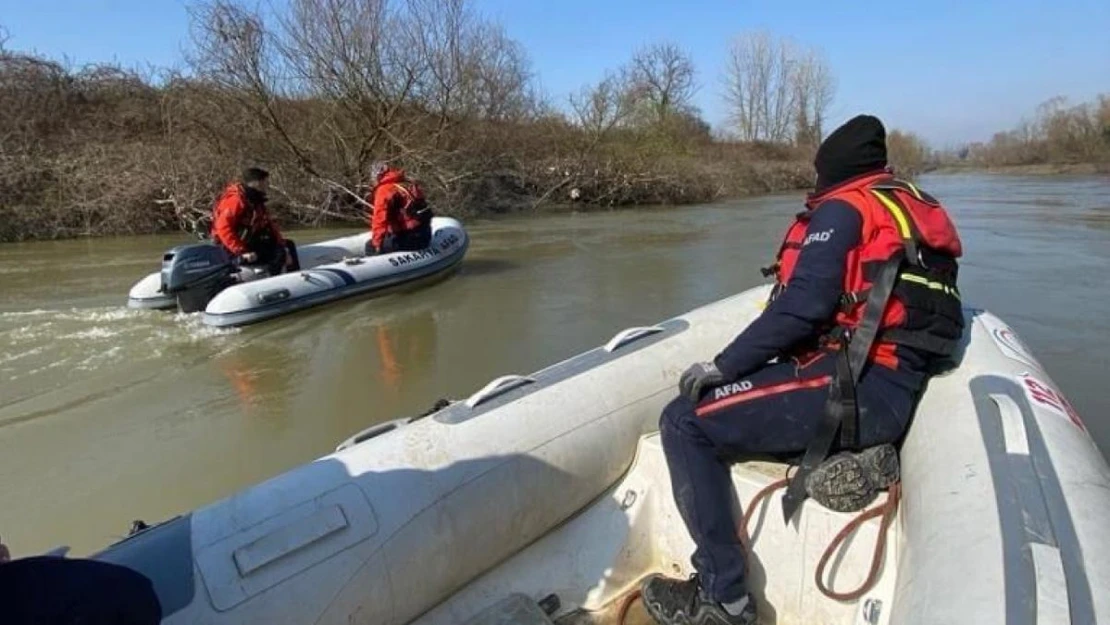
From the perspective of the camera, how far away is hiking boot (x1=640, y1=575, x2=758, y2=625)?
1.84 metres

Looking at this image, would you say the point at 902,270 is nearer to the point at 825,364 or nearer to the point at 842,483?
the point at 825,364

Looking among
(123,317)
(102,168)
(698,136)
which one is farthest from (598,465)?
(698,136)

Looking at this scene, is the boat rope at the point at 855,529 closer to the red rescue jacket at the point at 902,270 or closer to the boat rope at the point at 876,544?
the boat rope at the point at 876,544

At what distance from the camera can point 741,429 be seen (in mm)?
1894

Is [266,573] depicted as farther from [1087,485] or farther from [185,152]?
[185,152]

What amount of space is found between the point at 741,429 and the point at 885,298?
0.47 metres

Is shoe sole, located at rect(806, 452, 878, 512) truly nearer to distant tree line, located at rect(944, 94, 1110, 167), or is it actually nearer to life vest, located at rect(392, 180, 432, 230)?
life vest, located at rect(392, 180, 432, 230)

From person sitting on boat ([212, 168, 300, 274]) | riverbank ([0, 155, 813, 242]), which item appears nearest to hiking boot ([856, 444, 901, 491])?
person sitting on boat ([212, 168, 300, 274])

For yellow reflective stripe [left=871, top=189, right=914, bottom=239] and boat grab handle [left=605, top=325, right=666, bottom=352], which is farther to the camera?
boat grab handle [left=605, top=325, right=666, bottom=352]

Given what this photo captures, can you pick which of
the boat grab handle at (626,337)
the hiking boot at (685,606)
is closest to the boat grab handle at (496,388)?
the boat grab handle at (626,337)

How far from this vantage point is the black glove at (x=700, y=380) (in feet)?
6.40

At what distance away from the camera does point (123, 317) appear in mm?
6094

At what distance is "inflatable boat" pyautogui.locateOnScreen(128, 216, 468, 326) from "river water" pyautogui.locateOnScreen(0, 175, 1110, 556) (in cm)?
14

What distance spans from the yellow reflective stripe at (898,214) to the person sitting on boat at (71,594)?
69.4 inches
